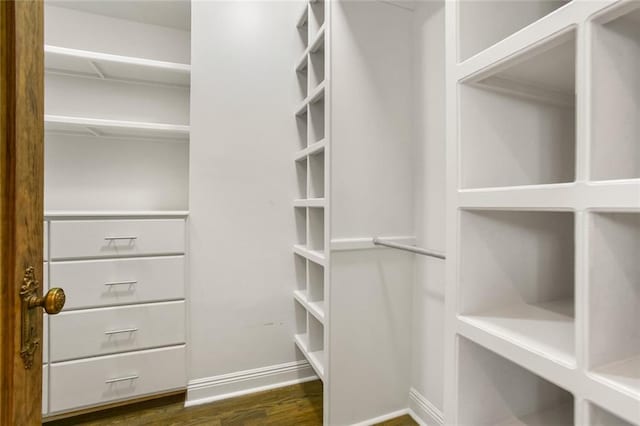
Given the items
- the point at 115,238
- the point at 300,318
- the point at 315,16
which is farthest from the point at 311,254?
the point at 315,16

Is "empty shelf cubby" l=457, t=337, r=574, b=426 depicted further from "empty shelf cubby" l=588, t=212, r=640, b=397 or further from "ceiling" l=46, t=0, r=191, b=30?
"ceiling" l=46, t=0, r=191, b=30

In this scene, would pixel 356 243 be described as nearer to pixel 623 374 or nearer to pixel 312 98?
pixel 312 98

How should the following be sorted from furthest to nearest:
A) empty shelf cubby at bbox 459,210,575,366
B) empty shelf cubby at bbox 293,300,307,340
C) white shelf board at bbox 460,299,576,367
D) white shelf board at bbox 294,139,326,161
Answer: empty shelf cubby at bbox 293,300,307,340 < white shelf board at bbox 294,139,326,161 < empty shelf cubby at bbox 459,210,575,366 < white shelf board at bbox 460,299,576,367

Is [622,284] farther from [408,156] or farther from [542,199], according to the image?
[408,156]

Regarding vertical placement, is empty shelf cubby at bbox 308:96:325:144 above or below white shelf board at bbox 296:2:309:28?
below

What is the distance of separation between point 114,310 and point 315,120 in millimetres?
1509

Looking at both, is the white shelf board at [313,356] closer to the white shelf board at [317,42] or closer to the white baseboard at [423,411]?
the white baseboard at [423,411]

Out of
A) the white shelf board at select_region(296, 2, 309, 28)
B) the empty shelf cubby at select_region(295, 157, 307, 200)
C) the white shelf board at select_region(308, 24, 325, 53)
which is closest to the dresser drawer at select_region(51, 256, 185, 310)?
the empty shelf cubby at select_region(295, 157, 307, 200)

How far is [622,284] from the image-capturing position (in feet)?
1.70

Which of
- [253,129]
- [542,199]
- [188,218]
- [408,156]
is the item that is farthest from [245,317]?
[542,199]

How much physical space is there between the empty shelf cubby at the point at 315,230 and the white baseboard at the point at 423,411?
35.7 inches

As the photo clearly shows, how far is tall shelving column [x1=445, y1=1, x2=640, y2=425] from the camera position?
1.63 feet

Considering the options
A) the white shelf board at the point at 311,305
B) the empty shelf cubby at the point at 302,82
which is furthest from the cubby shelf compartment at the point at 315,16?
the white shelf board at the point at 311,305

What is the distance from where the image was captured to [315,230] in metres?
1.69
